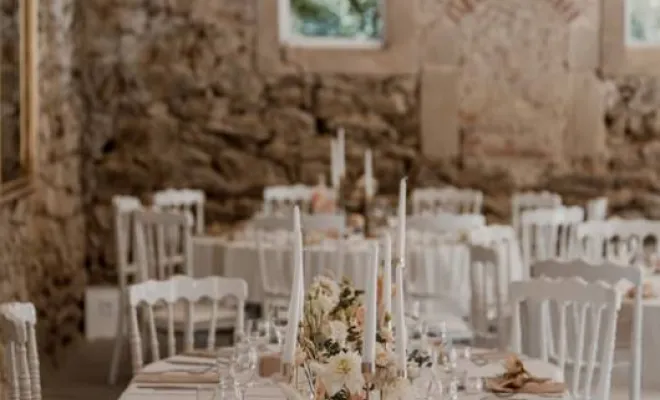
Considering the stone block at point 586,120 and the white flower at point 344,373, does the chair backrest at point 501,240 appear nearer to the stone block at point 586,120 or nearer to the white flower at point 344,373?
the stone block at point 586,120

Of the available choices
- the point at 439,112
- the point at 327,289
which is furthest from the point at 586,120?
the point at 327,289

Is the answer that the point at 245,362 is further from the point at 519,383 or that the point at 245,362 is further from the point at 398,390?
the point at 398,390

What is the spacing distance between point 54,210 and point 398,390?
15.6 feet

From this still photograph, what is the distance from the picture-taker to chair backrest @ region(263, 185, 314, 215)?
283 inches

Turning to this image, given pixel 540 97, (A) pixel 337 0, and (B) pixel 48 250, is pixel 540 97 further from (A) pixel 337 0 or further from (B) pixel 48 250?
(B) pixel 48 250

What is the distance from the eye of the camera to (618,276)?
175 inches

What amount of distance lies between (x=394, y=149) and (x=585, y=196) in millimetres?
1094

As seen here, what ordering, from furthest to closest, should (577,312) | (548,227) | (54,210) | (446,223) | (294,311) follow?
(54,210)
(548,227)
(446,223)
(577,312)
(294,311)

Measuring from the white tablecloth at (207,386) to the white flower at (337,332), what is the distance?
1.66 ft

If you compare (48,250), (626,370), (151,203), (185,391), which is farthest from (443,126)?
(185,391)

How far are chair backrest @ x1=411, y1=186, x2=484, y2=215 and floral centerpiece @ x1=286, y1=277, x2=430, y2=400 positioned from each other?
3972 mm

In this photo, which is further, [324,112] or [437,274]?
[324,112]

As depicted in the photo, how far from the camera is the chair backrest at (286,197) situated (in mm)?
7180

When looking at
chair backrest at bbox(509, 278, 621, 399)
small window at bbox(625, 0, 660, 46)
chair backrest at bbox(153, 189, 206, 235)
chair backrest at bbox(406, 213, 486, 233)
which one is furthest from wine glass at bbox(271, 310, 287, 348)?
small window at bbox(625, 0, 660, 46)
